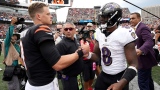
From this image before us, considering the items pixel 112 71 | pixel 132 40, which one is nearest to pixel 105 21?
pixel 132 40

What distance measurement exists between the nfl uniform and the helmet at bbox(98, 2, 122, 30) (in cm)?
11

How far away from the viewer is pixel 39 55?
2215 mm

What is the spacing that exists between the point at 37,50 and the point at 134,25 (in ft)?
9.48

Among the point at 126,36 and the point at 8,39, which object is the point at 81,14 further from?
the point at 126,36

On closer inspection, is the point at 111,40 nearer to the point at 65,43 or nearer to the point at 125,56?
the point at 125,56

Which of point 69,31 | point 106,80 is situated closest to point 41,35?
point 106,80

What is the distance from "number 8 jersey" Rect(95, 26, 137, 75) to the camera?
2547 mm

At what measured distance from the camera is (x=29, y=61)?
90.1 inches

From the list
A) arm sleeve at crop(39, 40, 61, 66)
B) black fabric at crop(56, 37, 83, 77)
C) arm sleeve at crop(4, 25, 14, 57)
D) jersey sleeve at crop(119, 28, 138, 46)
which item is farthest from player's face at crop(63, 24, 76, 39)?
arm sleeve at crop(39, 40, 61, 66)

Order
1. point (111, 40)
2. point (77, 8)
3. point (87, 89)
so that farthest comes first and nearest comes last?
point (77, 8) < point (87, 89) < point (111, 40)

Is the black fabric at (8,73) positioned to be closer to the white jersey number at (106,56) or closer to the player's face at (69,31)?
the player's face at (69,31)

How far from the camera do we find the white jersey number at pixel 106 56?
2803mm

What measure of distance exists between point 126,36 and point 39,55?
103 centimetres

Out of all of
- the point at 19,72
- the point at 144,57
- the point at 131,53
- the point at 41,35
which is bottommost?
the point at 19,72
